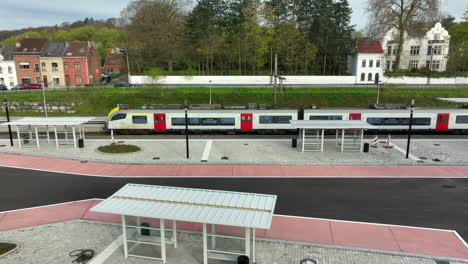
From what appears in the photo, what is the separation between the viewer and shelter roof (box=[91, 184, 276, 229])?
1030cm

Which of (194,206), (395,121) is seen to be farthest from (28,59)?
(194,206)

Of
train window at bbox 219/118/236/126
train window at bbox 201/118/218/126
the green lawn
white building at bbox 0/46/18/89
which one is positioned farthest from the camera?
white building at bbox 0/46/18/89

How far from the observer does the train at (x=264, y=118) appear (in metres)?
30.2

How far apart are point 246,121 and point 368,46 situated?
136ft

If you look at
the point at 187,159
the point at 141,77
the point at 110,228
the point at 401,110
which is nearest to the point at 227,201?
the point at 110,228

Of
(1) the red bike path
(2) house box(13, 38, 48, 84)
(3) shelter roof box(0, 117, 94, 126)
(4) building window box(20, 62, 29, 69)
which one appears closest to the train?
(3) shelter roof box(0, 117, 94, 126)

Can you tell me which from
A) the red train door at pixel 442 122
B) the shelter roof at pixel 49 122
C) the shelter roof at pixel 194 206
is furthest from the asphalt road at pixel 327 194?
the red train door at pixel 442 122

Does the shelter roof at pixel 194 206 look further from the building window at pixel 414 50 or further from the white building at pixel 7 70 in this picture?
the building window at pixel 414 50

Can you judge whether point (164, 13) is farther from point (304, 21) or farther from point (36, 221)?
point (36, 221)

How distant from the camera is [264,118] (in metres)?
30.7

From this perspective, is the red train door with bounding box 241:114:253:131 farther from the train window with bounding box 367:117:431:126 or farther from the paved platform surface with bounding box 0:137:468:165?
the train window with bounding box 367:117:431:126

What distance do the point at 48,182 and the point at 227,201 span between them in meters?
13.0

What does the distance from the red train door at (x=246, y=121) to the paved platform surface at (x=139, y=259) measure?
18.4 meters

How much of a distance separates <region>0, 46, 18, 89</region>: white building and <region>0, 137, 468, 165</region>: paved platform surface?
41582 millimetres
